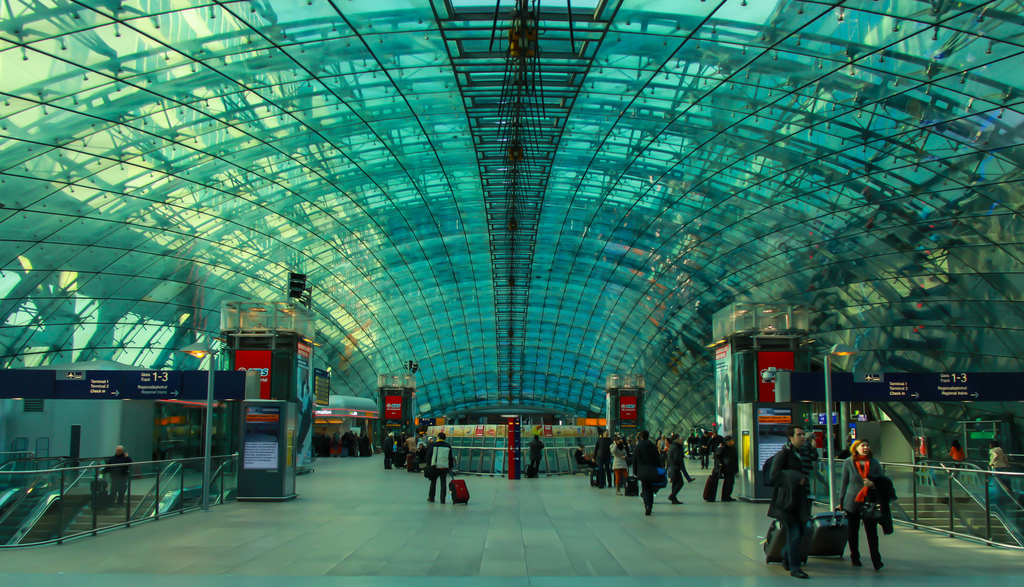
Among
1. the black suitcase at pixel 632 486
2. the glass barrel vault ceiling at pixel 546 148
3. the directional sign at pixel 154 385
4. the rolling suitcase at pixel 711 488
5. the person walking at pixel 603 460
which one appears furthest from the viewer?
the person walking at pixel 603 460

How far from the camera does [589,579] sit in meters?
9.08

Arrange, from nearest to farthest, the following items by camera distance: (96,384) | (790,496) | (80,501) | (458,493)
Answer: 1. (790,496)
2. (80,501)
3. (458,493)
4. (96,384)

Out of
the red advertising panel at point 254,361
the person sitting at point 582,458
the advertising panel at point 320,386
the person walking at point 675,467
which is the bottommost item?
the person sitting at point 582,458

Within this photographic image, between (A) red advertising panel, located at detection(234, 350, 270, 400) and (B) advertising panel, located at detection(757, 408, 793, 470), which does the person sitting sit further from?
(A) red advertising panel, located at detection(234, 350, 270, 400)

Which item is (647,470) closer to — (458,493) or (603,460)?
(458,493)

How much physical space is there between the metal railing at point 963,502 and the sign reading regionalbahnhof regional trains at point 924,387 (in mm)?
4706

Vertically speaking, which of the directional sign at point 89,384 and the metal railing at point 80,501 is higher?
the directional sign at point 89,384

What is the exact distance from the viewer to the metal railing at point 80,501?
39.7 ft

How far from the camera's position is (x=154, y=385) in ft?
69.2

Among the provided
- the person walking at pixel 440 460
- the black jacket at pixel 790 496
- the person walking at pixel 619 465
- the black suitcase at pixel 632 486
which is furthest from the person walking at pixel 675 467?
the black jacket at pixel 790 496

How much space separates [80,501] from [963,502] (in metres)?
14.7

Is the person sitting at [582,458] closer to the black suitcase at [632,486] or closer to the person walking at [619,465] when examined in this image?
the person walking at [619,465]

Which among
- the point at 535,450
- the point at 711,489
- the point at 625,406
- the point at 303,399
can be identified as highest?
the point at 303,399

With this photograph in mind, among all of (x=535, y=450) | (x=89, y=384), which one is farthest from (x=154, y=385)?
(x=535, y=450)
